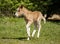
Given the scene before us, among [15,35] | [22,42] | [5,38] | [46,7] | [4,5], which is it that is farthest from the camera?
[46,7]

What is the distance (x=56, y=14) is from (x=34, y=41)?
36.3 feet

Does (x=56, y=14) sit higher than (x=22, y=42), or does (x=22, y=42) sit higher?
→ (x=22, y=42)

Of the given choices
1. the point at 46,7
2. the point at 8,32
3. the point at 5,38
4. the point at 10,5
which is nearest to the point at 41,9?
the point at 46,7

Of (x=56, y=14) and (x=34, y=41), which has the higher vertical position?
(x=34, y=41)

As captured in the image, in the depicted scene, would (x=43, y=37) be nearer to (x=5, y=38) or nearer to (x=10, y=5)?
(x=5, y=38)

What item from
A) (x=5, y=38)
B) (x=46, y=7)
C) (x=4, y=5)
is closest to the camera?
(x=5, y=38)

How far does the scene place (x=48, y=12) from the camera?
23.2 m

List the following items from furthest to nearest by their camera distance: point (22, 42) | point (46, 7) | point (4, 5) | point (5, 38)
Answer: point (46, 7)
point (4, 5)
point (5, 38)
point (22, 42)

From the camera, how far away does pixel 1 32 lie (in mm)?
14562

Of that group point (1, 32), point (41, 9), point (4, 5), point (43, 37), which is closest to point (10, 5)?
point (4, 5)

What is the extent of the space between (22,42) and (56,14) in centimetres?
1143

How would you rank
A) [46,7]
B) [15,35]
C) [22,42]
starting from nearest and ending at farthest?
[22,42] → [15,35] → [46,7]

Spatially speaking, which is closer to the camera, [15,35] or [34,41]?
[34,41]

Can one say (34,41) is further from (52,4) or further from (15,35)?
(52,4)
